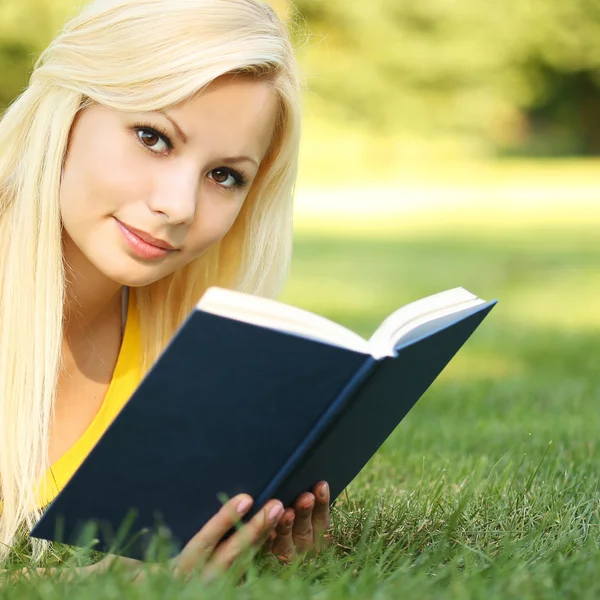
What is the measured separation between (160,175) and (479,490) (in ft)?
3.29

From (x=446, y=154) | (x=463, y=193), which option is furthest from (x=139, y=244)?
(x=446, y=154)

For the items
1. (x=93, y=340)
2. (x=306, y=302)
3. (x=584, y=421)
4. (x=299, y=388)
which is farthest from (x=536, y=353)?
(x=299, y=388)

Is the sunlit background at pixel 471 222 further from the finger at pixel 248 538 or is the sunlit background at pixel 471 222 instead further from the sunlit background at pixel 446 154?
the finger at pixel 248 538

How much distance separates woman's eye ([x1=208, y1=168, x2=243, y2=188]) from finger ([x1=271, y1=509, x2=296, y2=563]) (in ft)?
2.38

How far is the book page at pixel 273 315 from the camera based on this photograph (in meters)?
1.48

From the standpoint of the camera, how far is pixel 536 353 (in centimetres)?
496

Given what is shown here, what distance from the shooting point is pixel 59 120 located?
2.21 metres

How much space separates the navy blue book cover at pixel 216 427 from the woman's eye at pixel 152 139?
0.68 m

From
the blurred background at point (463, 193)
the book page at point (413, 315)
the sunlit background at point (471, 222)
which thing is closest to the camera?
the book page at point (413, 315)

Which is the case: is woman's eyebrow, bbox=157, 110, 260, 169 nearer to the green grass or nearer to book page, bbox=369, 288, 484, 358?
book page, bbox=369, 288, 484, 358

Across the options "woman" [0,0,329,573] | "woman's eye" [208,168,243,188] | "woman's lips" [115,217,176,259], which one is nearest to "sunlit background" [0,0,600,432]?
"woman" [0,0,329,573]

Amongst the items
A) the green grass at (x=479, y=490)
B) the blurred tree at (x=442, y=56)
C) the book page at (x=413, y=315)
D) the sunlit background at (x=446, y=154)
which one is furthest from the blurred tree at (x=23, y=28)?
the book page at (x=413, y=315)

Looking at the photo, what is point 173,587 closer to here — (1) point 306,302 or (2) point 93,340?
(2) point 93,340

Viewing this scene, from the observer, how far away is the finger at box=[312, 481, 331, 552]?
1902mm
